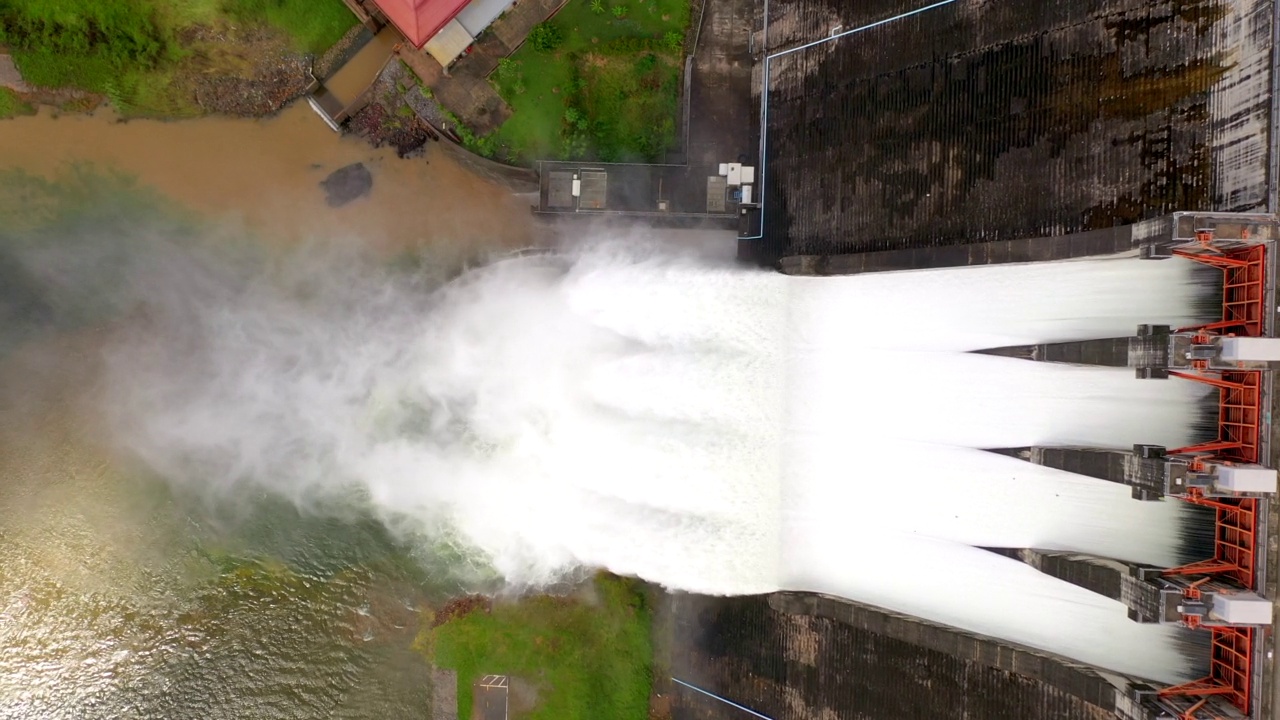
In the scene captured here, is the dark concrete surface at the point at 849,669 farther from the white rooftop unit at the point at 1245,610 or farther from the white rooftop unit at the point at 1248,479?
the white rooftop unit at the point at 1248,479

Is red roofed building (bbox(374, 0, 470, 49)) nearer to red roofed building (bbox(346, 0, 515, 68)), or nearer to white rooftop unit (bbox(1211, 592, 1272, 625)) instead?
red roofed building (bbox(346, 0, 515, 68))

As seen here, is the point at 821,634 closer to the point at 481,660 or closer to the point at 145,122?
the point at 481,660

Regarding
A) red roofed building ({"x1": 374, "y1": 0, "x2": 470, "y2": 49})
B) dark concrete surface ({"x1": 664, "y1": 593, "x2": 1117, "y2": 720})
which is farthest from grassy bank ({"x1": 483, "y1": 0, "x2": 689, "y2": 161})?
dark concrete surface ({"x1": 664, "y1": 593, "x2": 1117, "y2": 720})

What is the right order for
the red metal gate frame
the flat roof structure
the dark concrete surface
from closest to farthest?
the red metal gate frame, the dark concrete surface, the flat roof structure

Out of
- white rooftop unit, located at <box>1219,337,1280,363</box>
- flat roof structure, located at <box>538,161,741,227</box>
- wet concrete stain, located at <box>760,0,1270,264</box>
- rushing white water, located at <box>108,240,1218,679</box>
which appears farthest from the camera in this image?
flat roof structure, located at <box>538,161,741,227</box>

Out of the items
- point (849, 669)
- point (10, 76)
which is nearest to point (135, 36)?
point (10, 76)

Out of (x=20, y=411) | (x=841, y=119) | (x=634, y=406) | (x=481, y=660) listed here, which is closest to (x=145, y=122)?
(x=20, y=411)
